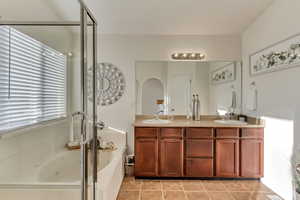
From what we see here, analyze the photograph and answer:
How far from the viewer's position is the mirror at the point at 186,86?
12.1ft

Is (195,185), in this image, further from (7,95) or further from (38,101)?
(7,95)

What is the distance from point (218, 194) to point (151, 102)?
5.84ft

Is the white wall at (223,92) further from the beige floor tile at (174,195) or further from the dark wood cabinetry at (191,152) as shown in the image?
the beige floor tile at (174,195)

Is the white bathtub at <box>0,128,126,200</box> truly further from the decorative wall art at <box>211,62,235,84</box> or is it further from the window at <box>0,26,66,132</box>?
the decorative wall art at <box>211,62,235,84</box>

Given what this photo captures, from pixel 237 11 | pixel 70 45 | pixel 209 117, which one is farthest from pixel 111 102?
pixel 237 11

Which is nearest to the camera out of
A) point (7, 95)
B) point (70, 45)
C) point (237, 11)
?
point (7, 95)


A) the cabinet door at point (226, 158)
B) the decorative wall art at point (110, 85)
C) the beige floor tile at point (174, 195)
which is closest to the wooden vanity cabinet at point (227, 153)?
the cabinet door at point (226, 158)

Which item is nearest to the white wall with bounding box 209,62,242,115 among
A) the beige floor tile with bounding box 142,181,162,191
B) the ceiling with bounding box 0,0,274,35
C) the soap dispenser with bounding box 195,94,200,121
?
the soap dispenser with bounding box 195,94,200,121

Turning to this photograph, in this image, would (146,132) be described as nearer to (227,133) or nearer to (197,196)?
(197,196)

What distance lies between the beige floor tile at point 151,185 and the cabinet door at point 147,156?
13cm

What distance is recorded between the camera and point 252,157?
10.2 feet

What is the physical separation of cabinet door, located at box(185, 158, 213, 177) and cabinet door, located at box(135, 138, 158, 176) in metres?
0.50

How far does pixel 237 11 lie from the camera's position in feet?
9.91

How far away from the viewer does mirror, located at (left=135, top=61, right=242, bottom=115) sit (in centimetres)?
370
